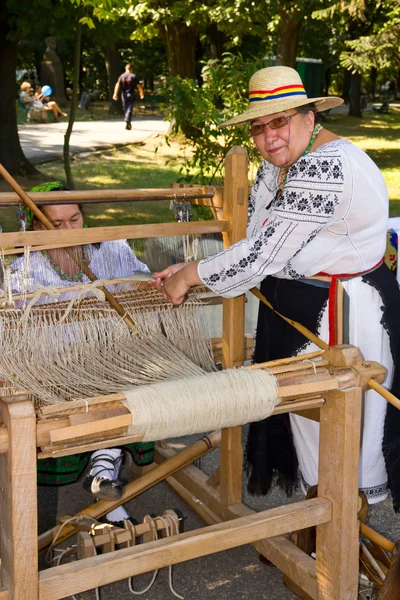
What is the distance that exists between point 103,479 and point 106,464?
150mm

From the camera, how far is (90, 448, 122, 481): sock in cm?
270

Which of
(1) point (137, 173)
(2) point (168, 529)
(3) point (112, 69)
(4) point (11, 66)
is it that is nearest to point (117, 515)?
(2) point (168, 529)

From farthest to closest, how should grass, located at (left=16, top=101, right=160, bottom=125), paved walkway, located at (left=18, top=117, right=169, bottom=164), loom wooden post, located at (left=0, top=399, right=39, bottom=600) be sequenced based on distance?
grass, located at (left=16, top=101, right=160, bottom=125)
paved walkway, located at (left=18, top=117, right=169, bottom=164)
loom wooden post, located at (left=0, top=399, right=39, bottom=600)

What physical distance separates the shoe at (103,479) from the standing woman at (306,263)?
0.48 m

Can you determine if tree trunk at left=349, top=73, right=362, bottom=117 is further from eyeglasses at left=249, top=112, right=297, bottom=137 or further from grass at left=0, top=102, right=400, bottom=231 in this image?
eyeglasses at left=249, top=112, right=297, bottom=137

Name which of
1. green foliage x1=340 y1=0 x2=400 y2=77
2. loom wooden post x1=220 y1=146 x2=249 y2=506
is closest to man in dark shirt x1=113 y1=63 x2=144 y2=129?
green foliage x1=340 y1=0 x2=400 y2=77

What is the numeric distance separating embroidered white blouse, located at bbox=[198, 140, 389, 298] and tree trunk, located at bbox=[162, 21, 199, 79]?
1089 cm

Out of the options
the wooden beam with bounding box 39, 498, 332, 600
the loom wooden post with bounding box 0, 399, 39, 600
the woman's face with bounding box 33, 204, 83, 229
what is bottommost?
the wooden beam with bounding box 39, 498, 332, 600

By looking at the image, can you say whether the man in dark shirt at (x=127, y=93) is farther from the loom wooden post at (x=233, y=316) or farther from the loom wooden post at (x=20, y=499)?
the loom wooden post at (x=20, y=499)

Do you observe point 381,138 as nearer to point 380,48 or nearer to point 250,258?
point 380,48

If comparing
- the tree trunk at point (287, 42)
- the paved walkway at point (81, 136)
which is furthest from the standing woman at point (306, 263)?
the tree trunk at point (287, 42)

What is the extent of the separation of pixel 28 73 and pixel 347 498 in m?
32.8

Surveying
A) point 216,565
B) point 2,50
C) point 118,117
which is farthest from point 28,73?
point 216,565

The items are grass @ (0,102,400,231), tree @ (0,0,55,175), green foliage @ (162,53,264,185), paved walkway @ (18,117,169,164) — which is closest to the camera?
green foliage @ (162,53,264,185)
